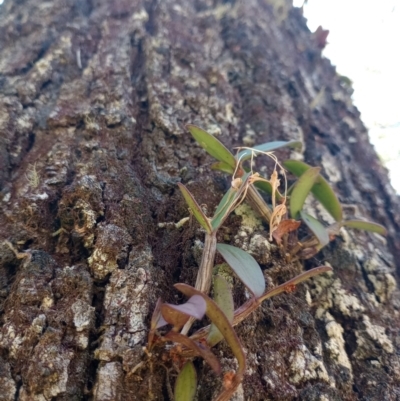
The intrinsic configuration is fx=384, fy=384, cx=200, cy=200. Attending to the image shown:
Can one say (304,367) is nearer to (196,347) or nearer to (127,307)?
(196,347)

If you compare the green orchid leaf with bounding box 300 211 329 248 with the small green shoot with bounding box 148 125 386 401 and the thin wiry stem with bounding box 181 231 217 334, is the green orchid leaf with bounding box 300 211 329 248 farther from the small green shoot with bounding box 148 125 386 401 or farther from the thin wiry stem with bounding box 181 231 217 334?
the thin wiry stem with bounding box 181 231 217 334

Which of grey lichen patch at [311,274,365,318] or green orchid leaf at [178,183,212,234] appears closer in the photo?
green orchid leaf at [178,183,212,234]

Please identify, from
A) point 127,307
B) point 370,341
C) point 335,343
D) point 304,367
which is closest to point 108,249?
point 127,307

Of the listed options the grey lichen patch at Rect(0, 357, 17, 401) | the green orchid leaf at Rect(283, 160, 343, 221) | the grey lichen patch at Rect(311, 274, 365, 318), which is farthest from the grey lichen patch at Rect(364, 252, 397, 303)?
the grey lichen patch at Rect(0, 357, 17, 401)

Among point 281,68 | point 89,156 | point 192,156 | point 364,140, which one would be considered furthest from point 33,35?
point 364,140

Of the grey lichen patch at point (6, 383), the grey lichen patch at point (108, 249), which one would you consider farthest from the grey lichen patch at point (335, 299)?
the grey lichen patch at point (6, 383)

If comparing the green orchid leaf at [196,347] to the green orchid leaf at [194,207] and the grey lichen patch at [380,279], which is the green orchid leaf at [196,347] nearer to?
the green orchid leaf at [194,207]

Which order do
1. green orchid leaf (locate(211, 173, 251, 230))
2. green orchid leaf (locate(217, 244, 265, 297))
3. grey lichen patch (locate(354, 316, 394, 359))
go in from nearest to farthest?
green orchid leaf (locate(217, 244, 265, 297)) < green orchid leaf (locate(211, 173, 251, 230)) < grey lichen patch (locate(354, 316, 394, 359))
